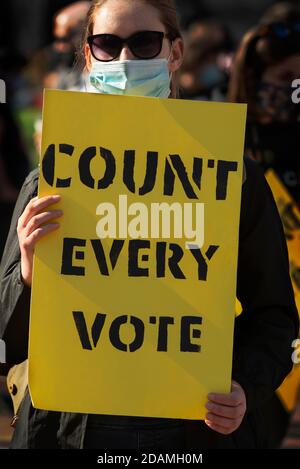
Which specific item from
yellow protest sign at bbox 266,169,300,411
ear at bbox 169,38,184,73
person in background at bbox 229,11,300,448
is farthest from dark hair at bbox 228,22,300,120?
ear at bbox 169,38,184,73

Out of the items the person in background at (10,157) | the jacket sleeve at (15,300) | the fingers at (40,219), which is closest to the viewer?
the fingers at (40,219)

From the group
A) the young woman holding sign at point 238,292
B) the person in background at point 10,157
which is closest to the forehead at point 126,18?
the young woman holding sign at point 238,292

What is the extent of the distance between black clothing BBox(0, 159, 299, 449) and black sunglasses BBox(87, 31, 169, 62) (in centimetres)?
32

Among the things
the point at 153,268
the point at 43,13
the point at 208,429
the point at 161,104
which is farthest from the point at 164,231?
the point at 43,13

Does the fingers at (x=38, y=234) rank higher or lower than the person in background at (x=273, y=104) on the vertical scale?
lower

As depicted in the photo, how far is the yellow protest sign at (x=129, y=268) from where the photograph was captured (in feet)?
8.83

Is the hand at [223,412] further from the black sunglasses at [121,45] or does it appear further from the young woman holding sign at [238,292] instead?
the black sunglasses at [121,45]

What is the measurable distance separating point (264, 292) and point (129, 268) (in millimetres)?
347

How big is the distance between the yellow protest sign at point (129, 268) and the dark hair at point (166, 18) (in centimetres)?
34

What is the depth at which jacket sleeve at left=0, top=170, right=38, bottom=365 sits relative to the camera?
109 inches

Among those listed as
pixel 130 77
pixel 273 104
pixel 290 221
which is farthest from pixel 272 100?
pixel 130 77

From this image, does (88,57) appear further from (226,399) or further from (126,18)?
(226,399)

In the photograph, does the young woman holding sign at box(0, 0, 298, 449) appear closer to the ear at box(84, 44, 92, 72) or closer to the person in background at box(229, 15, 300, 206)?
the ear at box(84, 44, 92, 72)

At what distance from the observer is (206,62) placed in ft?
25.1
